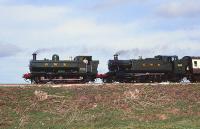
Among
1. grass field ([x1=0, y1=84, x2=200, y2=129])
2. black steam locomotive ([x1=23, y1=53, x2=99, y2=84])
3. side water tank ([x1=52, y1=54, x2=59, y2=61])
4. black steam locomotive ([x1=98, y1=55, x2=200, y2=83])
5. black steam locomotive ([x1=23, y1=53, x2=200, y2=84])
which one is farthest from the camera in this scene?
black steam locomotive ([x1=98, y1=55, x2=200, y2=83])

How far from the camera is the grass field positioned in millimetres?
29656

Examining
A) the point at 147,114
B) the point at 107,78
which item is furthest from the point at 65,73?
the point at 147,114

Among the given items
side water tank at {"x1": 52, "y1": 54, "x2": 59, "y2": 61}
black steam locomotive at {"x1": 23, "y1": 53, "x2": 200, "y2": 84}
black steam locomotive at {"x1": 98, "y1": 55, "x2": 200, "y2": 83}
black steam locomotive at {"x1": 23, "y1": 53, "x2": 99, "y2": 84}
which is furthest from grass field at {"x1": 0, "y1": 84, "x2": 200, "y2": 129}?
side water tank at {"x1": 52, "y1": 54, "x2": 59, "y2": 61}

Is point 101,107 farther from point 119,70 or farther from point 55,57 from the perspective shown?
point 119,70

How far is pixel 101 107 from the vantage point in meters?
32.9

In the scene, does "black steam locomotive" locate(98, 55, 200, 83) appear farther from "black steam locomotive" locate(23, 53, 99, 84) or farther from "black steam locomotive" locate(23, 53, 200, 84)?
"black steam locomotive" locate(23, 53, 99, 84)

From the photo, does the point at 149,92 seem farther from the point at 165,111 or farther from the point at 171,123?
the point at 171,123

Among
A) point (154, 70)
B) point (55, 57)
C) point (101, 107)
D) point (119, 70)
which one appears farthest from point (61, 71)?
point (101, 107)

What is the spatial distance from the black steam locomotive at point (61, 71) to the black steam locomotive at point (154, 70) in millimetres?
1486

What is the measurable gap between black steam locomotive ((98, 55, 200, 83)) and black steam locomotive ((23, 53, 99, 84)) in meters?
1.49

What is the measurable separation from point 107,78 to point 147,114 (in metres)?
14.2

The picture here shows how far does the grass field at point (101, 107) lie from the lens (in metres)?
29.7

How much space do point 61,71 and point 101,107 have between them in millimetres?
12175

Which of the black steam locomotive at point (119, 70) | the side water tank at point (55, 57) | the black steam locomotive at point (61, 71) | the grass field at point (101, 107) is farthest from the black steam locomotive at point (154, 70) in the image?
the grass field at point (101, 107)
